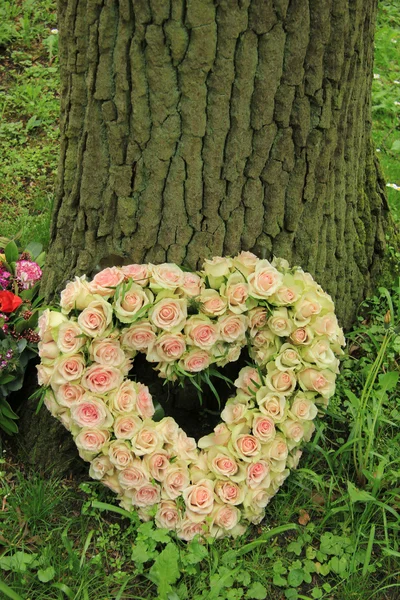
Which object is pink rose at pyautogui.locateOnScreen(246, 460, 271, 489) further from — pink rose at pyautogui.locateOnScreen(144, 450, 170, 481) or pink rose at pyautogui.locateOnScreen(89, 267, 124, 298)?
pink rose at pyautogui.locateOnScreen(89, 267, 124, 298)

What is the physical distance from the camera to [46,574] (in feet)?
7.27

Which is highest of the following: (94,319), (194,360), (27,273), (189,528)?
(94,319)

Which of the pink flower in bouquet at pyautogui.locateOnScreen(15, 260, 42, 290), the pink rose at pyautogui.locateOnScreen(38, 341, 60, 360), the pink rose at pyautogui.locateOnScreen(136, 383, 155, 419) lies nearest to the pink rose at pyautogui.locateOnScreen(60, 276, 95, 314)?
the pink rose at pyautogui.locateOnScreen(38, 341, 60, 360)

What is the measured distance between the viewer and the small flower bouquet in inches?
99.7

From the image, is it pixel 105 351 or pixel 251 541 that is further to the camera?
pixel 251 541

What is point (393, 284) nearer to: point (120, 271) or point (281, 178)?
point (281, 178)

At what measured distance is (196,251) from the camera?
7.98 feet

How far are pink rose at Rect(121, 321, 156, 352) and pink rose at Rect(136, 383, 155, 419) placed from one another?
151 millimetres

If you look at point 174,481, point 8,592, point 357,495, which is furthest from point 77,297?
point 357,495

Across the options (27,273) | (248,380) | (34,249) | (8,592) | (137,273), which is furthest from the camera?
(34,249)

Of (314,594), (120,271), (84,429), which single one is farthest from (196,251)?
(314,594)

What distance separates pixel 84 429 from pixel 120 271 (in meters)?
0.51

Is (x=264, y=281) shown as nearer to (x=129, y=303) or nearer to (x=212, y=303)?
(x=212, y=303)

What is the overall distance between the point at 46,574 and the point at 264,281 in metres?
1.14
